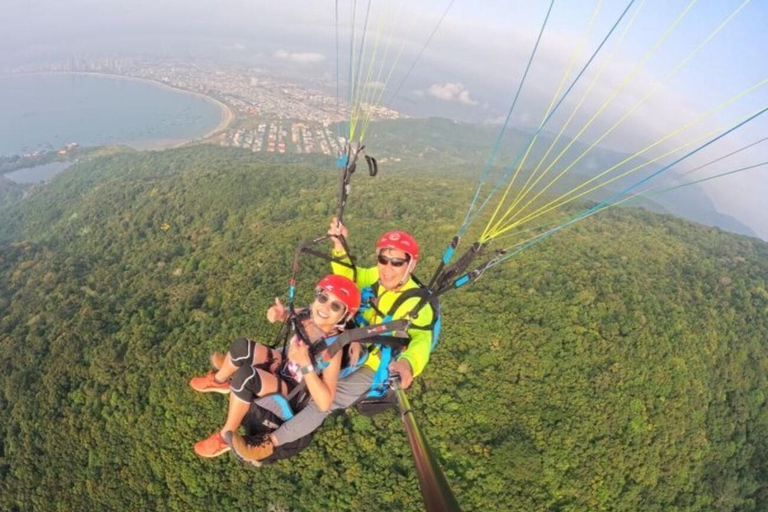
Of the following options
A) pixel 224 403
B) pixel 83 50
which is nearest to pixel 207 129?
pixel 224 403

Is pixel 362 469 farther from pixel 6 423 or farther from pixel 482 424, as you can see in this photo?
pixel 6 423

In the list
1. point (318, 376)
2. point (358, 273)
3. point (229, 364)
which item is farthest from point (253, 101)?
point (318, 376)

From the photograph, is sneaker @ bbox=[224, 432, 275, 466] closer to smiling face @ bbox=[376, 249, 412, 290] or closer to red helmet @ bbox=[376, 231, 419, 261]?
smiling face @ bbox=[376, 249, 412, 290]

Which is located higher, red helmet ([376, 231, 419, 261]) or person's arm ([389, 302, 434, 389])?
red helmet ([376, 231, 419, 261])

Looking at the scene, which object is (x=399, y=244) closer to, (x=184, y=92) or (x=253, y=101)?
(x=253, y=101)

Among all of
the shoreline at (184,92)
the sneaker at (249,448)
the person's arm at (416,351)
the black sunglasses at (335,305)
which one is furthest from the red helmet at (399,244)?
the shoreline at (184,92)

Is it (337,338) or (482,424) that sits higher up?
(337,338)

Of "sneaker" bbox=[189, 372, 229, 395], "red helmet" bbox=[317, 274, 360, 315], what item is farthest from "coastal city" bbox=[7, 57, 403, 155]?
"red helmet" bbox=[317, 274, 360, 315]
